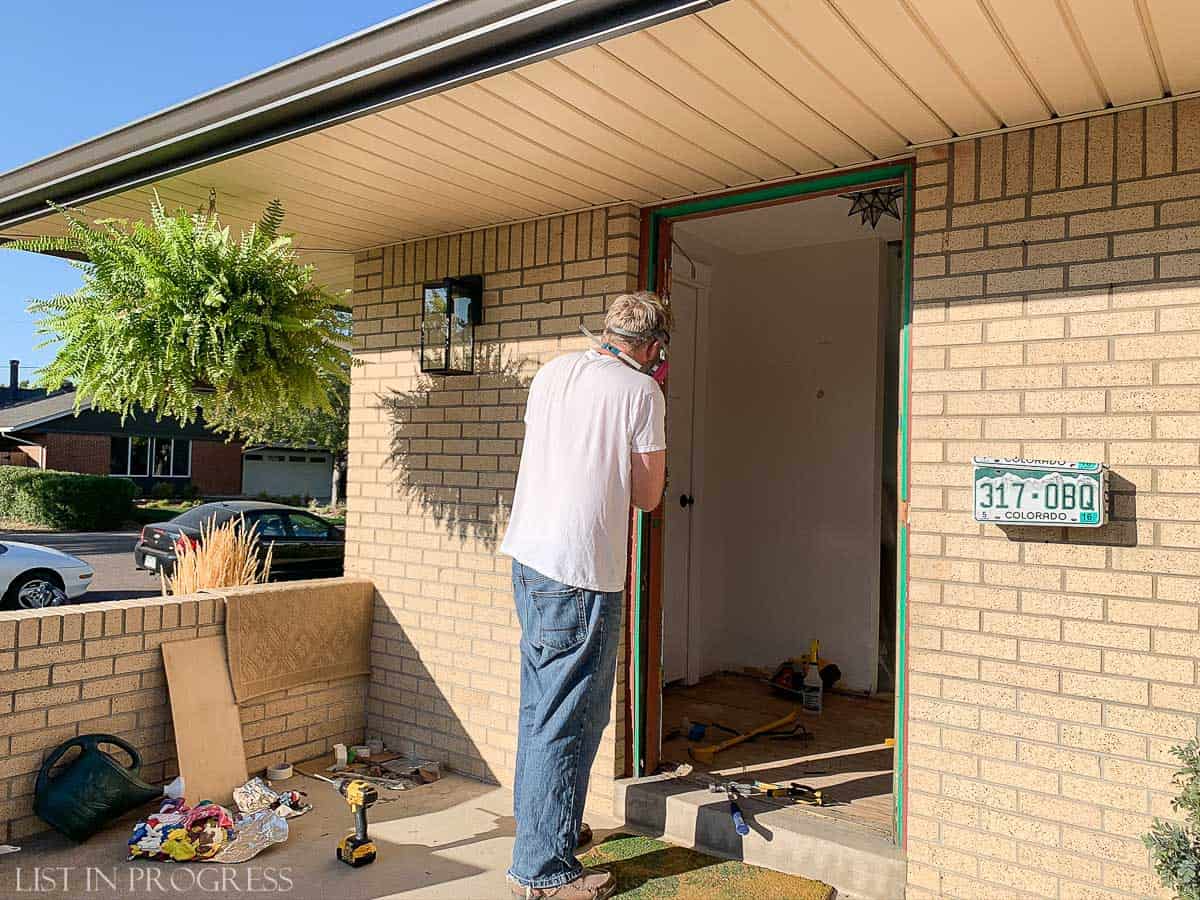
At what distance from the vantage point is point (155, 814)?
356cm

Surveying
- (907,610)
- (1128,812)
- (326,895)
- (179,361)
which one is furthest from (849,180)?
(326,895)

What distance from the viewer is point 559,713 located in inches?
110

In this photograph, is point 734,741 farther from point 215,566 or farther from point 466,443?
point 215,566

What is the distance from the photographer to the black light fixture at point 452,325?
14.1ft

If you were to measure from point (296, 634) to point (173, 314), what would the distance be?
5.44 feet

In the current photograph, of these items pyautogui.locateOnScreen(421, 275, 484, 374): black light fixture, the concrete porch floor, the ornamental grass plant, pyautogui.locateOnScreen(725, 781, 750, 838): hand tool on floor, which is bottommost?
the concrete porch floor

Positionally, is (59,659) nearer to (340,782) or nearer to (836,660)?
(340,782)

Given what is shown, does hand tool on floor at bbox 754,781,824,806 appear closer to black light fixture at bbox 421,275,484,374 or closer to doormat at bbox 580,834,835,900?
doormat at bbox 580,834,835,900

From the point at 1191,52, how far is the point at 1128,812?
206 centimetres

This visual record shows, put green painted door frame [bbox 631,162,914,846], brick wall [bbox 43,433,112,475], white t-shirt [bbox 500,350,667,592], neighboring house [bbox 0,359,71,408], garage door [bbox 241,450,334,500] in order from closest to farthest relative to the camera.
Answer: white t-shirt [bbox 500,350,667,592] < green painted door frame [bbox 631,162,914,846] < brick wall [bbox 43,433,112,475] < garage door [bbox 241,450,334,500] < neighboring house [bbox 0,359,71,408]

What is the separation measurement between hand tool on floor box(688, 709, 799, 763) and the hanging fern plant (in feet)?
7.96

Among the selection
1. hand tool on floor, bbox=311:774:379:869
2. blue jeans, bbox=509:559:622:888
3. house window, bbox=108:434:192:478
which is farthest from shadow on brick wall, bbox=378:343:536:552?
house window, bbox=108:434:192:478

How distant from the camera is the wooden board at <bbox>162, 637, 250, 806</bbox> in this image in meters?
3.72

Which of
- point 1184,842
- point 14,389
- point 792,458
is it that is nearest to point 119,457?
point 14,389
